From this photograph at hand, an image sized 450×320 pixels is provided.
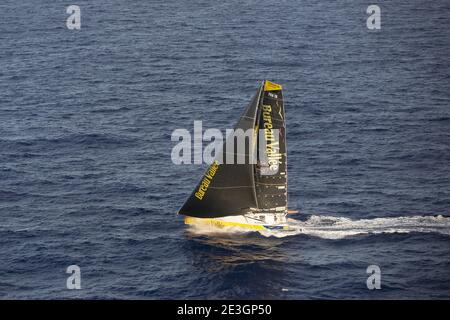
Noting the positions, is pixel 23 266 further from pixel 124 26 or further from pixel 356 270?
pixel 124 26

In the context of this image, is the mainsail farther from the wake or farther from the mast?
the wake

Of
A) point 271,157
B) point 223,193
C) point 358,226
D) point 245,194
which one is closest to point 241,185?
point 245,194

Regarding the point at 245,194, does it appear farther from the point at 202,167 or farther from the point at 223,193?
the point at 202,167

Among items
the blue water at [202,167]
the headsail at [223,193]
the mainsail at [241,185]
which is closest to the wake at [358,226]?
the blue water at [202,167]
